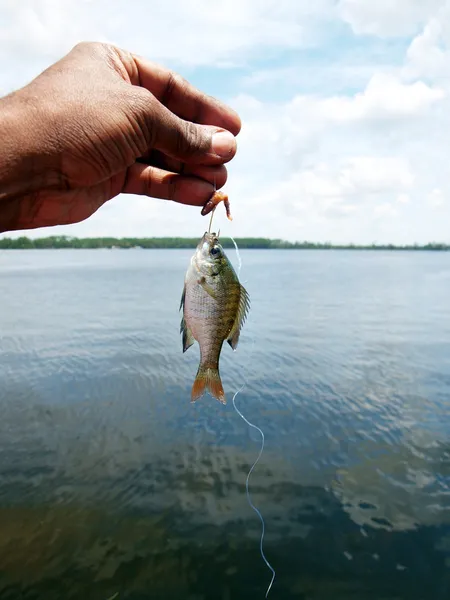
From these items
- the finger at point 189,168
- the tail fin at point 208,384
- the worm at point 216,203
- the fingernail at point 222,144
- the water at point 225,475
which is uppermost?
Result: the fingernail at point 222,144

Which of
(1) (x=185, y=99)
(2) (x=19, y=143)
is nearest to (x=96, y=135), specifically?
(2) (x=19, y=143)

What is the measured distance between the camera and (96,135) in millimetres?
3205

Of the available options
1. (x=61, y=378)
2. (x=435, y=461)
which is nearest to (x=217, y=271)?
(x=435, y=461)

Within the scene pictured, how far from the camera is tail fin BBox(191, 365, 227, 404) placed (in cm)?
412

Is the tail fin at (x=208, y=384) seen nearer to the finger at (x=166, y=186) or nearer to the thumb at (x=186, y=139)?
the finger at (x=166, y=186)

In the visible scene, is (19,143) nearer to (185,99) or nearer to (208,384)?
(185,99)

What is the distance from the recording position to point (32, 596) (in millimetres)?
6719

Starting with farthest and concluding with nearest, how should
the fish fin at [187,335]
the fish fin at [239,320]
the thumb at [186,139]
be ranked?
the fish fin at [239,320]
the fish fin at [187,335]
the thumb at [186,139]

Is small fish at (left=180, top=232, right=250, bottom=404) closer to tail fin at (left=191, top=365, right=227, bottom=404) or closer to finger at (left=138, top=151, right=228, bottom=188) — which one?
tail fin at (left=191, top=365, right=227, bottom=404)

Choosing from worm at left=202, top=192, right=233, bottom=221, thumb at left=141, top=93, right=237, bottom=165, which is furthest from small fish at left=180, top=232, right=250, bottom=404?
thumb at left=141, top=93, right=237, bottom=165

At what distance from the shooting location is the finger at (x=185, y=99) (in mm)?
4285

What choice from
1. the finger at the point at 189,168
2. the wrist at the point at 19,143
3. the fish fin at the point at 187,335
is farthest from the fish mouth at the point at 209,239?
the wrist at the point at 19,143

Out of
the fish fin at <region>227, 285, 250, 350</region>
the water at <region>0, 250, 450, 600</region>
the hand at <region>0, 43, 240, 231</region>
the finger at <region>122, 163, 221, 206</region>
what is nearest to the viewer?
the hand at <region>0, 43, 240, 231</region>

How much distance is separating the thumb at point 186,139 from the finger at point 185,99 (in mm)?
614
